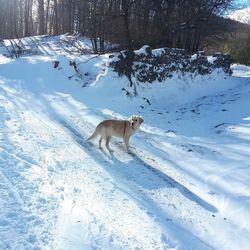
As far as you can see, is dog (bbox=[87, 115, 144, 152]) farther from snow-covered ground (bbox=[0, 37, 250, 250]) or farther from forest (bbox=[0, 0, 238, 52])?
forest (bbox=[0, 0, 238, 52])

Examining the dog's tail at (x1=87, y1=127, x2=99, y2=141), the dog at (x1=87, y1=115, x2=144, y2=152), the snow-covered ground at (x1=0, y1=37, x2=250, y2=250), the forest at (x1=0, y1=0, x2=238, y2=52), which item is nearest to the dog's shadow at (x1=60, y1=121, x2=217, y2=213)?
the snow-covered ground at (x1=0, y1=37, x2=250, y2=250)

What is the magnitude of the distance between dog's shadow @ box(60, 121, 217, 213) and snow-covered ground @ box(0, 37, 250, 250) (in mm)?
24

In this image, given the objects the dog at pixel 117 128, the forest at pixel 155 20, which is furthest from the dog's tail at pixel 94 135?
the forest at pixel 155 20

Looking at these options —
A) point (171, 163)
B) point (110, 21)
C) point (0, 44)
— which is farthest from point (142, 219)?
point (0, 44)

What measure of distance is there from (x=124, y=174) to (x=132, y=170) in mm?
332

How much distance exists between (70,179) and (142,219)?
1903 millimetres

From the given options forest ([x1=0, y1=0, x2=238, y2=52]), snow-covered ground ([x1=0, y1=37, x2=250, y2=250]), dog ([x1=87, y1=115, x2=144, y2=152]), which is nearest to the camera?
snow-covered ground ([x1=0, y1=37, x2=250, y2=250])

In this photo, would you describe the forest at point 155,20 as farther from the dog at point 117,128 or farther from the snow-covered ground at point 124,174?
the dog at point 117,128

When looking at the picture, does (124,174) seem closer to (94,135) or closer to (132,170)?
(132,170)

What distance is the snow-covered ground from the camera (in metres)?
5.77

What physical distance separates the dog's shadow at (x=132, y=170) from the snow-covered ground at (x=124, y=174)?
0.02 metres

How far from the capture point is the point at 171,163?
938cm

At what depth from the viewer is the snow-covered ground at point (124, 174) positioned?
5.77 m

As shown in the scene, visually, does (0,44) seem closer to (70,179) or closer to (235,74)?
(235,74)
